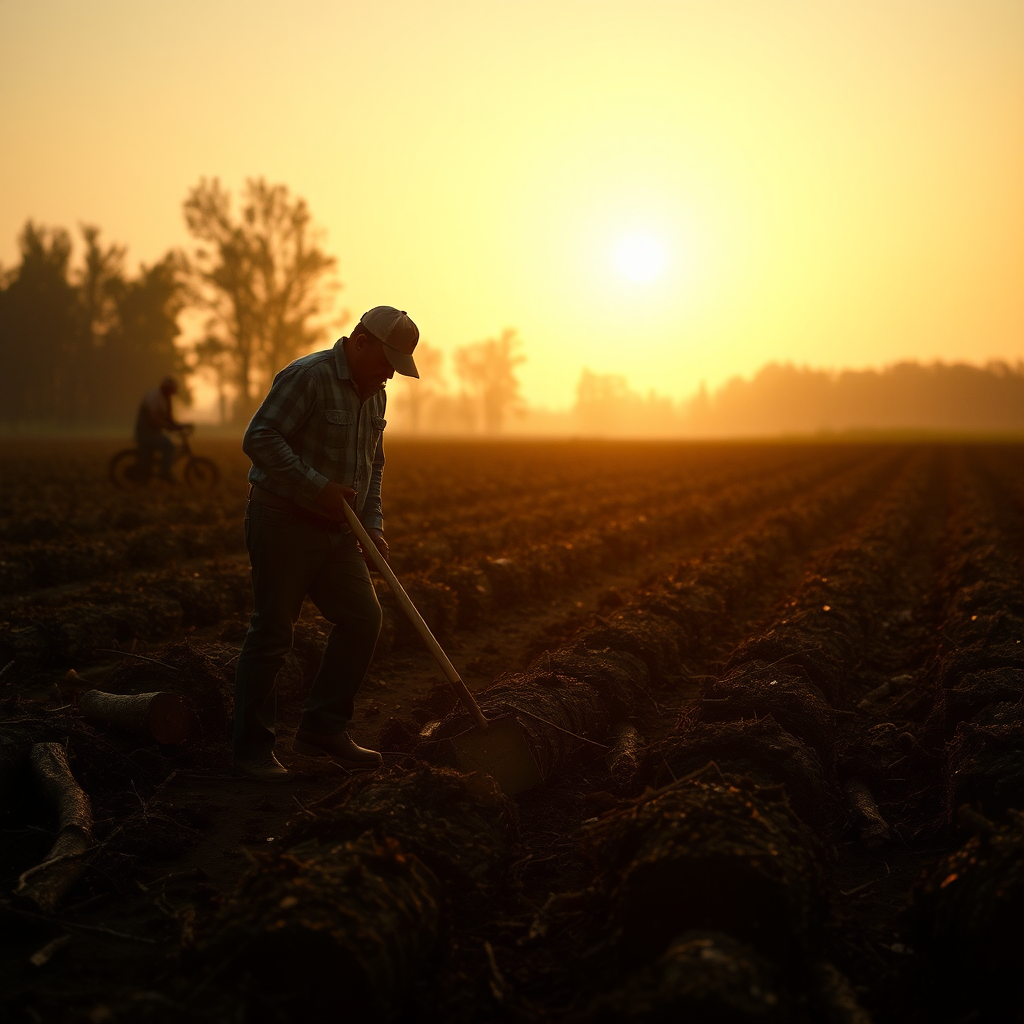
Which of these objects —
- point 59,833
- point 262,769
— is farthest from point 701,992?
point 262,769

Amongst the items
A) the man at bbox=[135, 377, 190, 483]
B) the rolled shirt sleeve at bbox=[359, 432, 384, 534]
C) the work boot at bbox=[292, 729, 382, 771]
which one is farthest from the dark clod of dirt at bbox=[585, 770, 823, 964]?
A: the man at bbox=[135, 377, 190, 483]

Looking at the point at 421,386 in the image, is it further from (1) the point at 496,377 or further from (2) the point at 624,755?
(2) the point at 624,755

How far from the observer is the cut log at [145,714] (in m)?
4.91

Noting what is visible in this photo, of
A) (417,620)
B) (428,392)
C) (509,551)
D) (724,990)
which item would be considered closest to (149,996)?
(724,990)

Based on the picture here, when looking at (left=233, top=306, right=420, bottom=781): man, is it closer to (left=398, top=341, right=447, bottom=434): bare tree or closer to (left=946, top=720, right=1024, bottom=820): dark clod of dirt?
(left=946, top=720, right=1024, bottom=820): dark clod of dirt

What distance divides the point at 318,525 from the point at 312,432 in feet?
1.51

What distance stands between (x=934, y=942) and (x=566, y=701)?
2.44m

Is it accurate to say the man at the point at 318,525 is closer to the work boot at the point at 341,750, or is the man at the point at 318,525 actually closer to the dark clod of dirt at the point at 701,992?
the work boot at the point at 341,750

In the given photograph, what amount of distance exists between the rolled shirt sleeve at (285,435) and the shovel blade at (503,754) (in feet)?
4.78

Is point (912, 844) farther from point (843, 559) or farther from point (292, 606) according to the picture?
point (843, 559)

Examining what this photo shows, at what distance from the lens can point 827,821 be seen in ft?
14.1

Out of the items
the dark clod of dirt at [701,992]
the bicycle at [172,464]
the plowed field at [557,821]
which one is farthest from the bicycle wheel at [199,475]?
the dark clod of dirt at [701,992]

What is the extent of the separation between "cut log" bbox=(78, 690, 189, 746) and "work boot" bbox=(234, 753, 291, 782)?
503 millimetres

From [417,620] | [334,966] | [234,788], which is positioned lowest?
[234,788]
